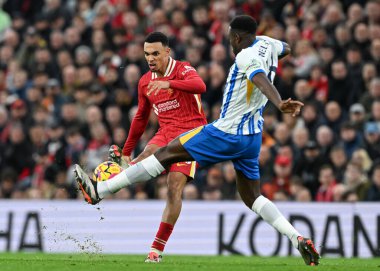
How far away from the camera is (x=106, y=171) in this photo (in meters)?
11.1

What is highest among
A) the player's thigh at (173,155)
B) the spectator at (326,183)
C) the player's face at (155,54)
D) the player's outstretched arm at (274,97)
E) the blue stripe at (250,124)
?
the player's face at (155,54)

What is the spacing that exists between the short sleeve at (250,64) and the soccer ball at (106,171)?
5.78ft

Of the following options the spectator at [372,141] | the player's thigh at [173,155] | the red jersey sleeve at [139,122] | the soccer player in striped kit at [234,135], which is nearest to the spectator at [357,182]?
the spectator at [372,141]

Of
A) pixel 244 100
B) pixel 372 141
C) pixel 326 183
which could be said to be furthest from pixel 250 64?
pixel 372 141

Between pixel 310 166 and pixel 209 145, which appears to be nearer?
pixel 209 145

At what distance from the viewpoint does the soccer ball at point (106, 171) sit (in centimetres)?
1102

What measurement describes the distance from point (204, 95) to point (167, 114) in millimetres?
6292

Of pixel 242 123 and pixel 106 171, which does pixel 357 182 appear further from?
pixel 106 171

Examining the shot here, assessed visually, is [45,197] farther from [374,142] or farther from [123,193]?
[374,142]

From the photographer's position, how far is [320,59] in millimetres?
17656

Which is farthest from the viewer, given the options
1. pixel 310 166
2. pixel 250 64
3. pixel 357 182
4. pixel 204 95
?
pixel 204 95

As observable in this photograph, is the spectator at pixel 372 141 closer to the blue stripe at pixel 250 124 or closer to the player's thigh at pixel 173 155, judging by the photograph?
the blue stripe at pixel 250 124

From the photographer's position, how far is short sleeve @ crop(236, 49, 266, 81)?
1037 cm

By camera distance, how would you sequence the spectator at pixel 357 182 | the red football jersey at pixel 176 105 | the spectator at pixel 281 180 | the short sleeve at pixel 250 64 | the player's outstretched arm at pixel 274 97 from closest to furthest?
the player's outstretched arm at pixel 274 97 → the short sleeve at pixel 250 64 → the red football jersey at pixel 176 105 → the spectator at pixel 357 182 → the spectator at pixel 281 180
